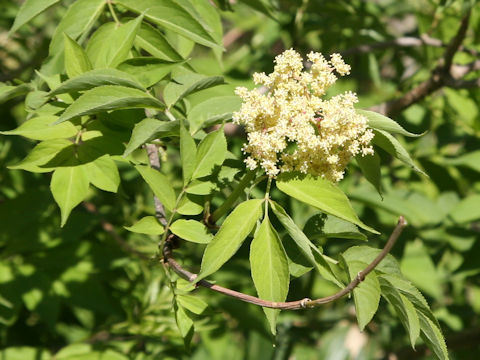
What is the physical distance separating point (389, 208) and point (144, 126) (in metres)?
1.03

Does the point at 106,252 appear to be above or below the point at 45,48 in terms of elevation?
below

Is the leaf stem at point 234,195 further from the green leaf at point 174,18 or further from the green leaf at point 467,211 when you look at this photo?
the green leaf at point 467,211

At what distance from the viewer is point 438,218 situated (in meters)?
2.04

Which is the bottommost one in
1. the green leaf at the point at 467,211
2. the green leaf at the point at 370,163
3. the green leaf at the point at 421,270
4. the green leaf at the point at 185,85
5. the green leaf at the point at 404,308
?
the green leaf at the point at 421,270

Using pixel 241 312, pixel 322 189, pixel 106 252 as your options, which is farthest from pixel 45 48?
pixel 322 189

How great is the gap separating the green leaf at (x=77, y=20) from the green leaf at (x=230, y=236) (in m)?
0.52

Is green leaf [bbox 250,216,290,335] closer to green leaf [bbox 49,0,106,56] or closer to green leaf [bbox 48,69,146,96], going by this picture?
green leaf [bbox 48,69,146,96]

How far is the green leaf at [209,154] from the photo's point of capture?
1034mm

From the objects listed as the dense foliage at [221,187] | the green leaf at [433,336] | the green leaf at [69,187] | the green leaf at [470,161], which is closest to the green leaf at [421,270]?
the dense foliage at [221,187]

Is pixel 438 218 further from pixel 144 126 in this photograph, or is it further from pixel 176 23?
pixel 144 126

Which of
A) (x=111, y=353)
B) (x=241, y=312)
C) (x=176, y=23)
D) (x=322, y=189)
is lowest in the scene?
(x=241, y=312)

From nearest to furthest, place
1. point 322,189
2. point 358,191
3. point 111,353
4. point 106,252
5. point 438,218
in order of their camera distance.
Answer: point 322,189, point 111,353, point 106,252, point 358,191, point 438,218

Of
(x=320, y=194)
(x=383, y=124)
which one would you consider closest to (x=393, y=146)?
(x=383, y=124)

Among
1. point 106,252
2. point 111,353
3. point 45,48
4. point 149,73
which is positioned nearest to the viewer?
point 149,73
